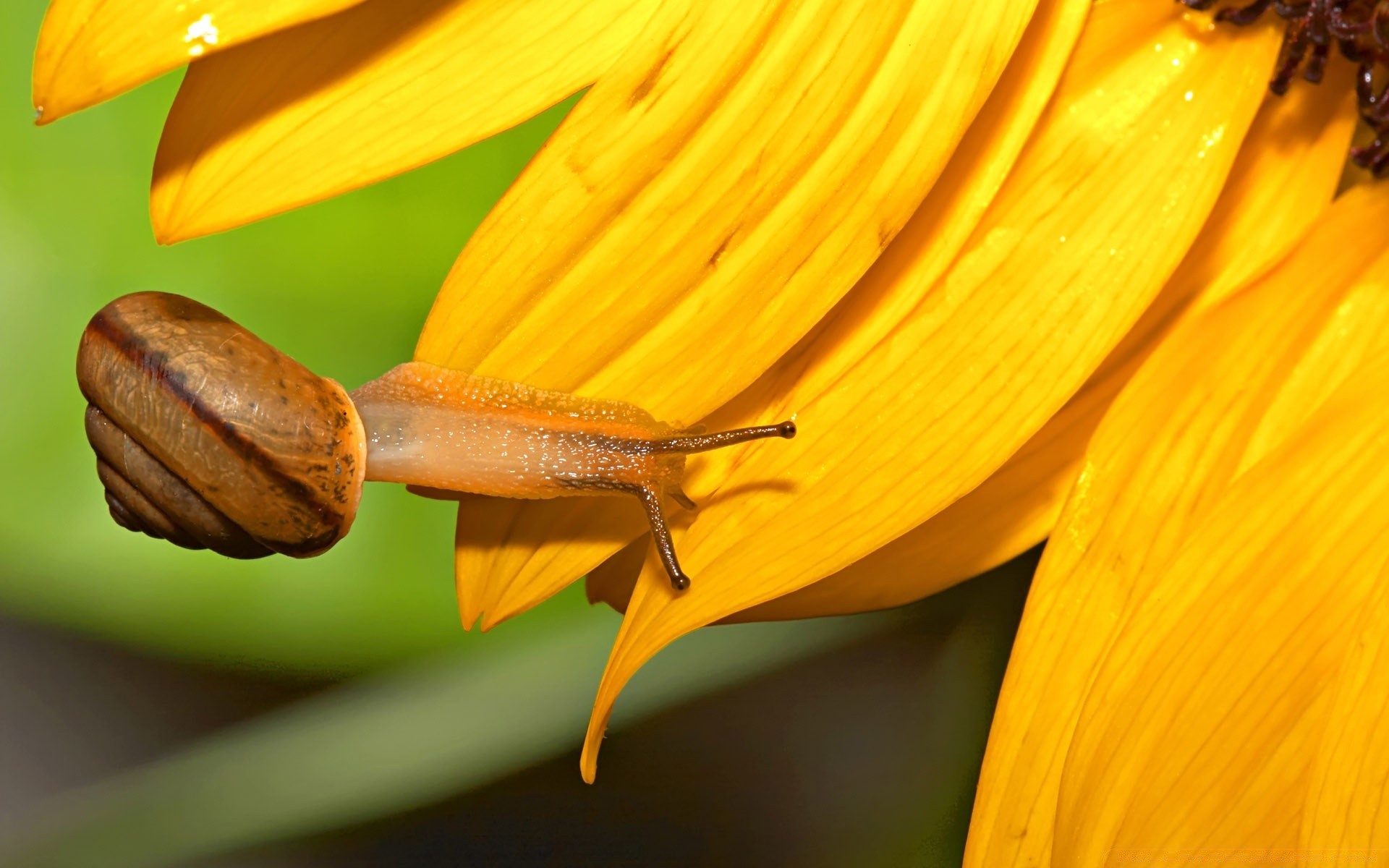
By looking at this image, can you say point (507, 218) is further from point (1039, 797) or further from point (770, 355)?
point (1039, 797)

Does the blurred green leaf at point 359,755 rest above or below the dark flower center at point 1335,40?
below

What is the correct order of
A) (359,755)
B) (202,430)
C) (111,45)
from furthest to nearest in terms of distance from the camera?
1. (359,755)
2. (202,430)
3. (111,45)

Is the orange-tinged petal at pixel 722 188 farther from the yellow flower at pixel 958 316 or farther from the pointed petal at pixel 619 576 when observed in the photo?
the pointed petal at pixel 619 576

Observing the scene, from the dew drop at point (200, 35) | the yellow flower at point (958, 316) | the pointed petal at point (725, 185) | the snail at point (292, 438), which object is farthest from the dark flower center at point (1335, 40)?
the dew drop at point (200, 35)

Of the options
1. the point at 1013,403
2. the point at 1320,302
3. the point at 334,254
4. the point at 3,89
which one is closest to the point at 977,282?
the point at 1013,403

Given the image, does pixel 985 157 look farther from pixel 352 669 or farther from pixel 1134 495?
pixel 352 669

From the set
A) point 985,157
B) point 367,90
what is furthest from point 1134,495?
point 367,90

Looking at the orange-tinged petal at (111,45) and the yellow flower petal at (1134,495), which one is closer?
the orange-tinged petal at (111,45)
